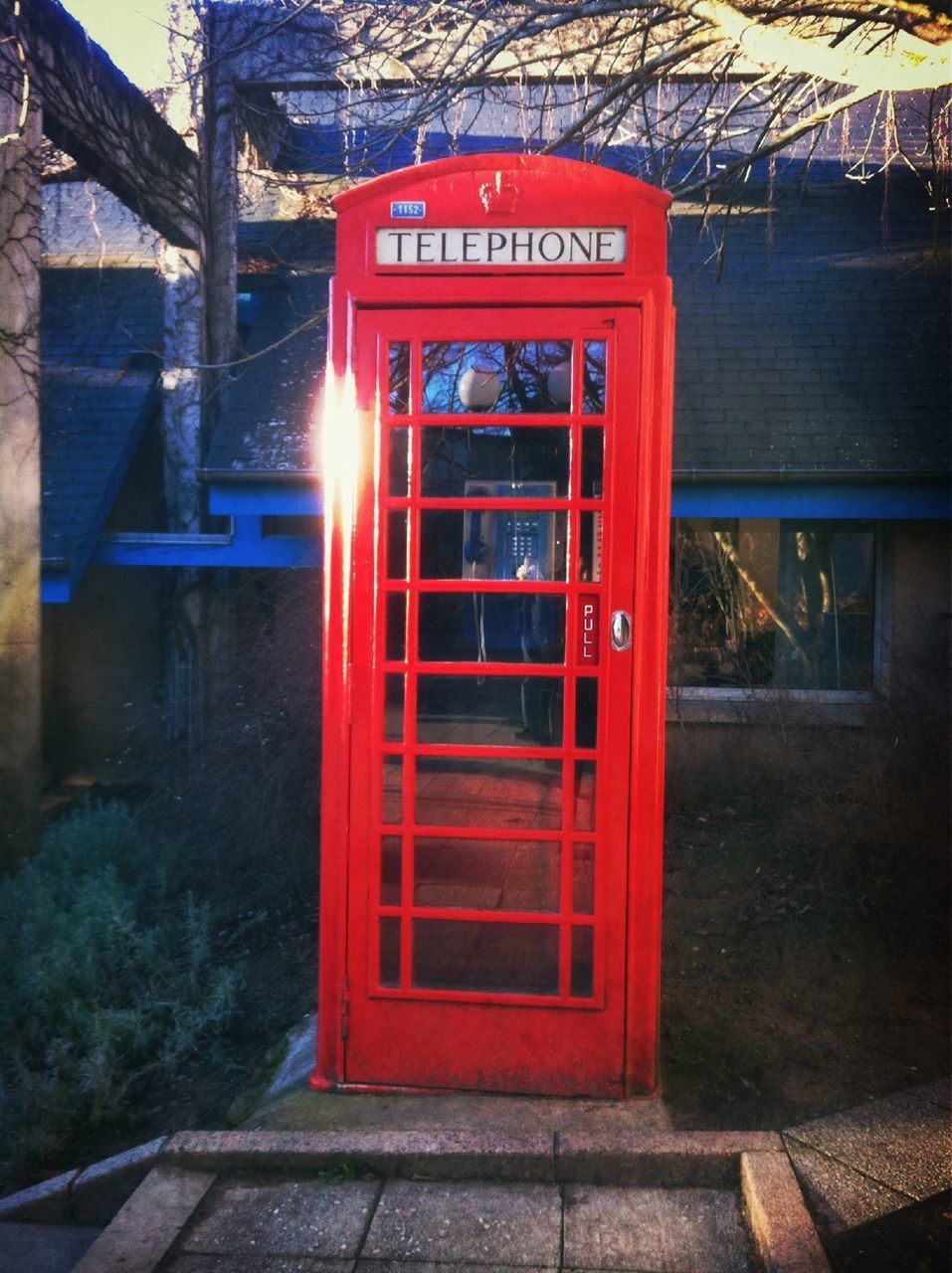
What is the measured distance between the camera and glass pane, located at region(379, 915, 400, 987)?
3725mm

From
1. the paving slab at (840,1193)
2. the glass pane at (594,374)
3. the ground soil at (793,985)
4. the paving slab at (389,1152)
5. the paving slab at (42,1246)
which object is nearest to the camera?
the paving slab at (840,1193)

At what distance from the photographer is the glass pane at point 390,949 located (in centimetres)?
372

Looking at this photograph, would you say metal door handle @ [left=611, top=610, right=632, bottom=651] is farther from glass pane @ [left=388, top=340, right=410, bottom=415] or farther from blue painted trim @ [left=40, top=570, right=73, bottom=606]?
blue painted trim @ [left=40, top=570, right=73, bottom=606]

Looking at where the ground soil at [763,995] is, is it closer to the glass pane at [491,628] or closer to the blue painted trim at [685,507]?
the glass pane at [491,628]

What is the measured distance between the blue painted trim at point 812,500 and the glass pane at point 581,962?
530 centimetres

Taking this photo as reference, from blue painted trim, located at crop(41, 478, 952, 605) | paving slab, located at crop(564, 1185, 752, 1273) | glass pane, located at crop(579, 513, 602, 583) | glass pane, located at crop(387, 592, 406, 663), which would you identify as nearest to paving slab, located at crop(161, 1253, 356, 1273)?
paving slab, located at crop(564, 1185, 752, 1273)

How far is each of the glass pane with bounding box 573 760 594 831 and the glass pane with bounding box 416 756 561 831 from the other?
3.8 inches

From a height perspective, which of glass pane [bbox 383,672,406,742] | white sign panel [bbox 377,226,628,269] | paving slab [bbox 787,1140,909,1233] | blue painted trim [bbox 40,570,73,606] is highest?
white sign panel [bbox 377,226,628,269]

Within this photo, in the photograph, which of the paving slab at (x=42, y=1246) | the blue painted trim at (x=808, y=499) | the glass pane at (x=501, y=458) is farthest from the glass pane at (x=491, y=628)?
the blue painted trim at (x=808, y=499)

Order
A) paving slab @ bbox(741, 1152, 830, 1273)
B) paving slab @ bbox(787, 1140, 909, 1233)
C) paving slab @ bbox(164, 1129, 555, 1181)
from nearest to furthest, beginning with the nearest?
paving slab @ bbox(741, 1152, 830, 1273) → paving slab @ bbox(787, 1140, 909, 1233) → paving slab @ bbox(164, 1129, 555, 1181)

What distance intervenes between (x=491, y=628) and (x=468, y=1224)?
5.79 feet

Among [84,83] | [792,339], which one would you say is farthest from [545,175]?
[792,339]

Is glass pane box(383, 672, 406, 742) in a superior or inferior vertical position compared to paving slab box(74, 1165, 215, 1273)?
superior

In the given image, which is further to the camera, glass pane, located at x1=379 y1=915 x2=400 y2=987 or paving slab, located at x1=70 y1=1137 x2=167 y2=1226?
glass pane, located at x1=379 y1=915 x2=400 y2=987
